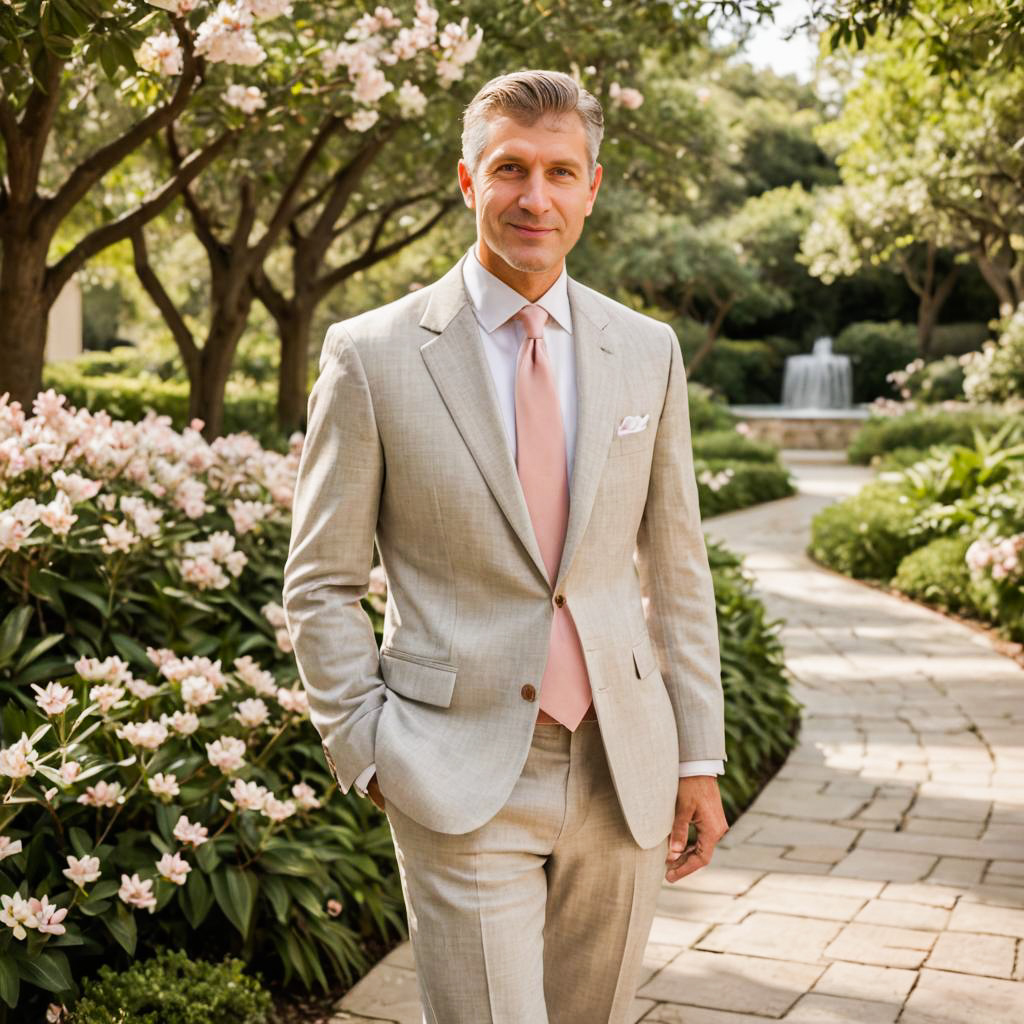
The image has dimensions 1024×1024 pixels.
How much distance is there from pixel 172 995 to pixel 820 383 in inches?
1177

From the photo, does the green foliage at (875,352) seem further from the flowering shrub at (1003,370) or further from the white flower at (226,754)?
the white flower at (226,754)

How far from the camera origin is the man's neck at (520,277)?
2.01 meters

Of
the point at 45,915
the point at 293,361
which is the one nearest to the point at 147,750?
the point at 45,915

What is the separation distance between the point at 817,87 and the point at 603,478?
42182 mm

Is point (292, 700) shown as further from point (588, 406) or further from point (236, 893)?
point (588, 406)

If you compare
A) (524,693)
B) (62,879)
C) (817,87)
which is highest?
(817,87)

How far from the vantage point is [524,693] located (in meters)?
1.90

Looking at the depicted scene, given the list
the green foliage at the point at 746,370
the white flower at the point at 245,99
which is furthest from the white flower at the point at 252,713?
the green foliage at the point at 746,370

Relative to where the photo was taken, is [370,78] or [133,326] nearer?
[370,78]

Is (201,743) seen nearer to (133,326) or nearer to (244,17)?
(244,17)

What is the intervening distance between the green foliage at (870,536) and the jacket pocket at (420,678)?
9.03m

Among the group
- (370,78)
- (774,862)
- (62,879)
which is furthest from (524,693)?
(370,78)

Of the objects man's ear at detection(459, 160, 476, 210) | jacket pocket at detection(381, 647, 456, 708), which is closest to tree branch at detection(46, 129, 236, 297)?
man's ear at detection(459, 160, 476, 210)

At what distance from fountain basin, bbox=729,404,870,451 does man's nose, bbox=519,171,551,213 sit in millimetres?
23335
